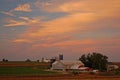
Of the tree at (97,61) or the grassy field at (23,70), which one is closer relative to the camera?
the grassy field at (23,70)

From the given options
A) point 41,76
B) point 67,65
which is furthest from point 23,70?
point 41,76

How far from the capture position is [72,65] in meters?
101

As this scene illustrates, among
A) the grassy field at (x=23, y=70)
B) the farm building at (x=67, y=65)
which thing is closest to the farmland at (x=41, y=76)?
the grassy field at (x=23, y=70)

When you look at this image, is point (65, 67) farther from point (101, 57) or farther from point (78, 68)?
point (101, 57)

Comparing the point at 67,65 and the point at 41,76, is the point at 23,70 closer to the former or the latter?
the point at 67,65

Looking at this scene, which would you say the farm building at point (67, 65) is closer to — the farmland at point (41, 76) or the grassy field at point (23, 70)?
the grassy field at point (23, 70)

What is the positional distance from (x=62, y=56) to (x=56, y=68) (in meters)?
21.9

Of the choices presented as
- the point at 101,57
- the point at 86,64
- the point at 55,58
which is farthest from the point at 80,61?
the point at 55,58

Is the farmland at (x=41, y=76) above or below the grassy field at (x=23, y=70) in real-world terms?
below

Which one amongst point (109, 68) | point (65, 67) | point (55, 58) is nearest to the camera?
point (109, 68)

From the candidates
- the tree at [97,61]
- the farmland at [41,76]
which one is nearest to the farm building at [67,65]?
the tree at [97,61]

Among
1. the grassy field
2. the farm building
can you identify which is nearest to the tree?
the farm building

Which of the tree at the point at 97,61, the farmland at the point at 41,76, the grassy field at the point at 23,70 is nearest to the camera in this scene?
the farmland at the point at 41,76

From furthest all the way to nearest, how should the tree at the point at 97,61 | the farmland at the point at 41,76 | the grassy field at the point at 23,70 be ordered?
the tree at the point at 97,61
the grassy field at the point at 23,70
the farmland at the point at 41,76
